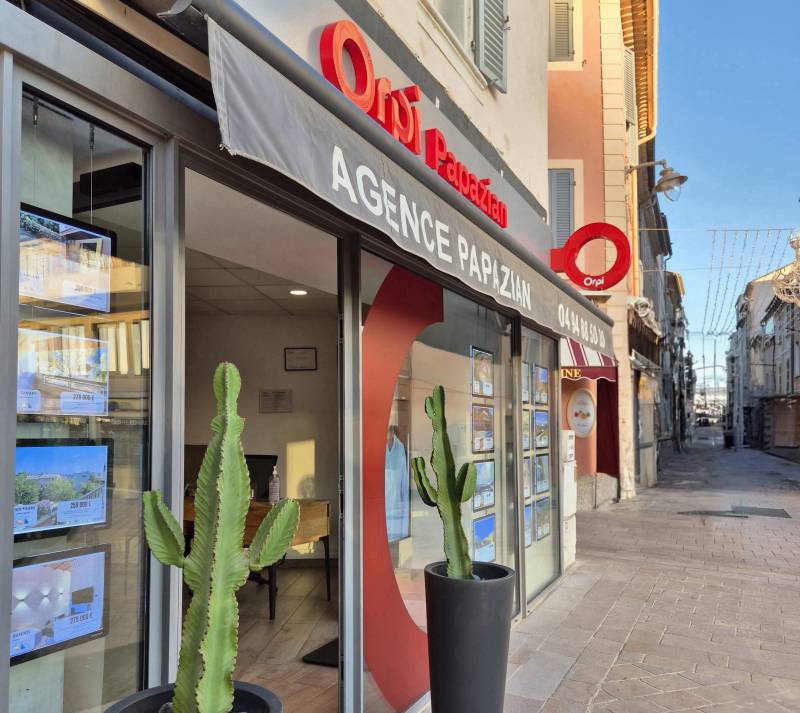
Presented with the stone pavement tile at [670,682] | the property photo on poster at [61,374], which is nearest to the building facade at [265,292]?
the property photo on poster at [61,374]

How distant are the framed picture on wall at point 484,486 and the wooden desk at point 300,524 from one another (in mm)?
1475

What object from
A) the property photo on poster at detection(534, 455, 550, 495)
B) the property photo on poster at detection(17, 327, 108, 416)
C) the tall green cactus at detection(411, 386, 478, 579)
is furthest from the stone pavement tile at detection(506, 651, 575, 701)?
the property photo on poster at detection(17, 327, 108, 416)

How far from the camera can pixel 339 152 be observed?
8.00 ft

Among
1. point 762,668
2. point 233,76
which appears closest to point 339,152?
point 233,76

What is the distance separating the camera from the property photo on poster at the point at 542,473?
693 cm

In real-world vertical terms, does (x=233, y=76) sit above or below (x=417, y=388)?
above

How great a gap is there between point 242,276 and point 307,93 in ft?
13.4

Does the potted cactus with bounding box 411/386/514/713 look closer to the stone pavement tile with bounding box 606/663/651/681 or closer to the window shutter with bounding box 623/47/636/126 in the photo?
the stone pavement tile with bounding box 606/663/651/681

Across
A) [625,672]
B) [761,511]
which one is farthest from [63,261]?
[761,511]

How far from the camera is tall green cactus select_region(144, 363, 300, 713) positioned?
5.50 ft

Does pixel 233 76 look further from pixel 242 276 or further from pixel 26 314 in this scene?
pixel 242 276

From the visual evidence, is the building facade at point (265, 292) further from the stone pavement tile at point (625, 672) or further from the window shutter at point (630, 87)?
the window shutter at point (630, 87)

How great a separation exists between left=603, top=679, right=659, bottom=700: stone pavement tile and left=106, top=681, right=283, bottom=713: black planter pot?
10.9 ft

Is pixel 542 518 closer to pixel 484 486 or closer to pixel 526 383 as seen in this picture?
pixel 526 383
